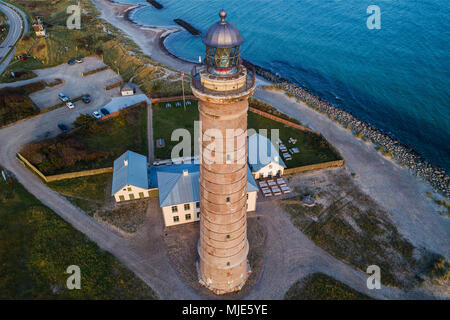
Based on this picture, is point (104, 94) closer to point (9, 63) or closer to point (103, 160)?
point (103, 160)

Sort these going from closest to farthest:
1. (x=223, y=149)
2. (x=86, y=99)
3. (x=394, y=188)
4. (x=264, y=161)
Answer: (x=223, y=149) → (x=264, y=161) → (x=394, y=188) → (x=86, y=99)

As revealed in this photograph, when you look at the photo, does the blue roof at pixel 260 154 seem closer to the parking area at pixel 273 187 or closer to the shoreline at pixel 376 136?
the parking area at pixel 273 187

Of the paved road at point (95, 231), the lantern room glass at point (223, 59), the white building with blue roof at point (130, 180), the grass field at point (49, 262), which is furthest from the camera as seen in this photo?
the white building with blue roof at point (130, 180)

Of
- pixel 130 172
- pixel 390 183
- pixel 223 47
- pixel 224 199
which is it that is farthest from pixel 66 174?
pixel 390 183

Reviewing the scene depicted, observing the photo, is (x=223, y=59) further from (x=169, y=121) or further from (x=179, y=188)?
(x=169, y=121)

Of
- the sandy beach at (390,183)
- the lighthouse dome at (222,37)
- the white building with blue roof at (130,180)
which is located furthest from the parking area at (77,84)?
the lighthouse dome at (222,37)

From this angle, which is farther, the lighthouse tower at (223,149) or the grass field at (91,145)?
the grass field at (91,145)
